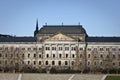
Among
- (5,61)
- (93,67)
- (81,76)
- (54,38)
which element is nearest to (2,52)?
(5,61)

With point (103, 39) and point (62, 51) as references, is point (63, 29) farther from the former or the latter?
point (103, 39)

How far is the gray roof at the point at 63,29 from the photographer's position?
110887mm

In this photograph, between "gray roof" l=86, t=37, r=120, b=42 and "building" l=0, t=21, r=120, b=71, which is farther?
"gray roof" l=86, t=37, r=120, b=42

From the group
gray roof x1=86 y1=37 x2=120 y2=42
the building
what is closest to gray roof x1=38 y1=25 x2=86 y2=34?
the building

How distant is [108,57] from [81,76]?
35.6m

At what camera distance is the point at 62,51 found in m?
108

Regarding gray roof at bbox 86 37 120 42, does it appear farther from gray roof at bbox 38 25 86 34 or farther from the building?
gray roof at bbox 38 25 86 34

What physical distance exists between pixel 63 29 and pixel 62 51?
7.06m

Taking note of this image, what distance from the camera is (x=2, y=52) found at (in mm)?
112250

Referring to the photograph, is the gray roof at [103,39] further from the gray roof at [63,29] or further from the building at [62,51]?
the gray roof at [63,29]

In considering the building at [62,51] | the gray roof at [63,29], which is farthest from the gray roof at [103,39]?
the gray roof at [63,29]

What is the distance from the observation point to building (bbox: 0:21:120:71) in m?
107

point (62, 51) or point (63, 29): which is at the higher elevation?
point (63, 29)

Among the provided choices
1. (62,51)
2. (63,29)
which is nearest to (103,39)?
(63,29)
